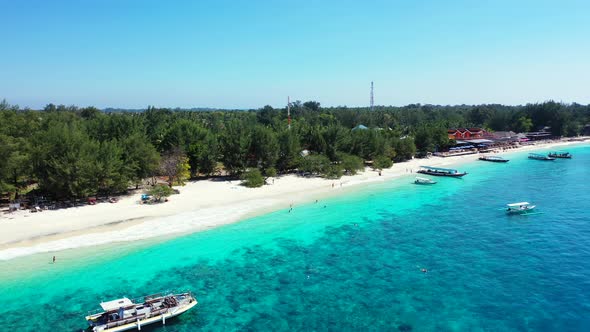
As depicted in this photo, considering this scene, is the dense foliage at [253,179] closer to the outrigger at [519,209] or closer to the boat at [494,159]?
the outrigger at [519,209]

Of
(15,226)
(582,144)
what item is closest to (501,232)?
(15,226)

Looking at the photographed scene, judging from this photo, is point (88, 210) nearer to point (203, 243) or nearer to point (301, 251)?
point (203, 243)

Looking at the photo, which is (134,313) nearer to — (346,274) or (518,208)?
(346,274)

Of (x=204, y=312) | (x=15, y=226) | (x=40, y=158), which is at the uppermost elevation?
(x=40, y=158)

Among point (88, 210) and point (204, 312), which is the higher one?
point (88, 210)

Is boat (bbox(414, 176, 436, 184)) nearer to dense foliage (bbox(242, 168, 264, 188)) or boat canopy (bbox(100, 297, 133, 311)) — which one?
dense foliage (bbox(242, 168, 264, 188))

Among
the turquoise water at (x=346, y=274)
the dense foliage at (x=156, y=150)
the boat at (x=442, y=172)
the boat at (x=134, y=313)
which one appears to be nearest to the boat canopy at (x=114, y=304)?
the boat at (x=134, y=313)

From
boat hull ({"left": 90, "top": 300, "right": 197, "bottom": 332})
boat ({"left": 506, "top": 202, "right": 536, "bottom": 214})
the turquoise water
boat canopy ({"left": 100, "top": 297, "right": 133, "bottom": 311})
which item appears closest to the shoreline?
the turquoise water
